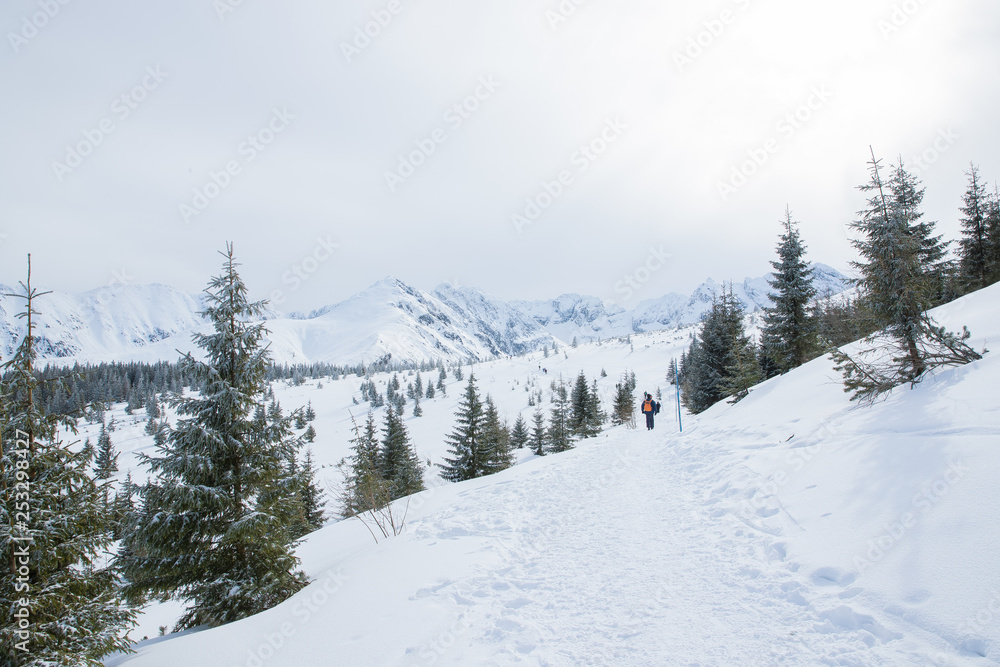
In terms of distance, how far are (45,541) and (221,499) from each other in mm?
2597

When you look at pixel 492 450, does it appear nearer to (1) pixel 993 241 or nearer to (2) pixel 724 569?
(2) pixel 724 569

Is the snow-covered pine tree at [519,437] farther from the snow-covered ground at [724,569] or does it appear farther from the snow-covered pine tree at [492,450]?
the snow-covered ground at [724,569]

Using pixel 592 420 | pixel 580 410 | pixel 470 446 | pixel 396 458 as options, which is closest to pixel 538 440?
pixel 592 420

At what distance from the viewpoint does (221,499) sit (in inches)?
284

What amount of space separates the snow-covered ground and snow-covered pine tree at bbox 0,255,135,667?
737mm

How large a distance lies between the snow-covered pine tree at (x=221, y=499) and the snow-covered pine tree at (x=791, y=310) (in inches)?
861

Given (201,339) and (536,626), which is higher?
(201,339)

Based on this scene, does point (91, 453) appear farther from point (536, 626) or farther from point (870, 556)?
point (870, 556)

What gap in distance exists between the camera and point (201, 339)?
814cm

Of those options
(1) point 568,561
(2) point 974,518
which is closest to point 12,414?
(1) point 568,561

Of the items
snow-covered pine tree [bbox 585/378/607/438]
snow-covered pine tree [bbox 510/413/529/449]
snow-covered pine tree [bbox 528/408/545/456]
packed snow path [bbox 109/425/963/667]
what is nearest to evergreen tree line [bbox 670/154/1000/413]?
packed snow path [bbox 109/425/963/667]

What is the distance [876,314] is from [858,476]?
4.60 m

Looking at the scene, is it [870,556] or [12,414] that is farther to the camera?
[12,414]

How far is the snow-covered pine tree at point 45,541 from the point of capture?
171 inches
